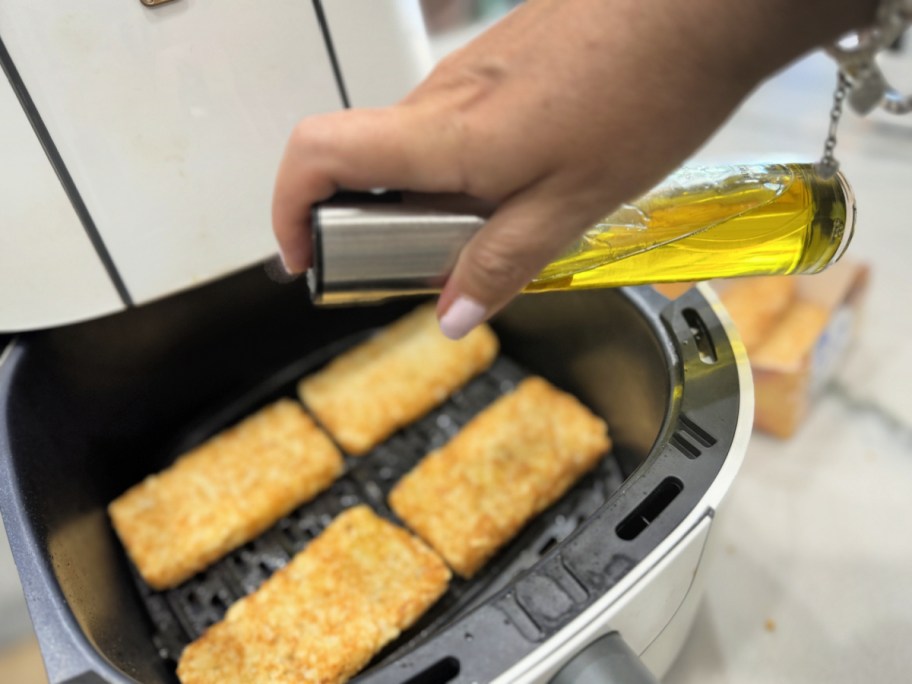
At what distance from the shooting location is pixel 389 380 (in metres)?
0.95

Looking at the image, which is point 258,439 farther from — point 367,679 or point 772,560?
point 772,560

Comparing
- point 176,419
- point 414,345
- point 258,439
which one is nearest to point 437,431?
point 414,345

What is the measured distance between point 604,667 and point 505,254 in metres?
0.30

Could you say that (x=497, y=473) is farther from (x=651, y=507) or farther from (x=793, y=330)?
(x=793, y=330)

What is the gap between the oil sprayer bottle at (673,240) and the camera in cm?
45

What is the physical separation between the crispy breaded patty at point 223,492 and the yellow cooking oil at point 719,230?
447 mm

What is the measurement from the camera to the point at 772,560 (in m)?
0.86

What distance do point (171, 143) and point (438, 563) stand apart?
516 millimetres

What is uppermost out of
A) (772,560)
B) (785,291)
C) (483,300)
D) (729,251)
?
(483,300)

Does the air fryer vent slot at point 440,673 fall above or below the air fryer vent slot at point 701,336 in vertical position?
below

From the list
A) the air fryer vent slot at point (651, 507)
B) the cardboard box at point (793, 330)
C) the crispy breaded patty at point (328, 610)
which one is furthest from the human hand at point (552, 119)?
the cardboard box at point (793, 330)

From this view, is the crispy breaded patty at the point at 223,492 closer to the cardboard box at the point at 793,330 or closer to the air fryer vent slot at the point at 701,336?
the air fryer vent slot at the point at 701,336

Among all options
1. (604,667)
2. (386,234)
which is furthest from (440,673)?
(386,234)

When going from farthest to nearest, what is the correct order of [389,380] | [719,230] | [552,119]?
[389,380] < [719,230] < [552,119]
